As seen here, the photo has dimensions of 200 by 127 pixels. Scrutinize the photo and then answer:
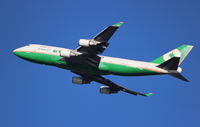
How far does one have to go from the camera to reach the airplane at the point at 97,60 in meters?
55.6

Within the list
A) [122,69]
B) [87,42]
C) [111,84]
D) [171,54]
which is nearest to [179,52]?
[171,54]

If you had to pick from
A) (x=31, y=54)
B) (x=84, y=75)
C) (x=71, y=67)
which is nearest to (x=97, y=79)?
(x=84, y=75)

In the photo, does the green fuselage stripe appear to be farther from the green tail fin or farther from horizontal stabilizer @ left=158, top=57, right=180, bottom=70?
the green tail fin

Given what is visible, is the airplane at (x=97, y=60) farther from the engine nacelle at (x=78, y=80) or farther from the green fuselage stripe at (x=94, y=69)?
the engine nacelle at (x=78, y=80)

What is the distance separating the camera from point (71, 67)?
60.5 m

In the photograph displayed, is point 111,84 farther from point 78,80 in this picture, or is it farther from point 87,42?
point 87,42

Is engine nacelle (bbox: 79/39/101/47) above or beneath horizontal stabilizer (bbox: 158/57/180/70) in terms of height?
above

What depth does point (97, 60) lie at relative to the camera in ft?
193

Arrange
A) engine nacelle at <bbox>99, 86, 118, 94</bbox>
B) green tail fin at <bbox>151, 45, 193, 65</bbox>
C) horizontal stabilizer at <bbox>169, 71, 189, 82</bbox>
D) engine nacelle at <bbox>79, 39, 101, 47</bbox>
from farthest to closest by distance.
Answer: engine nacelle at <bbox>99, 86, 118, 94</bbox>
green tail fin at <bbox>151, 45, 193, 65</bbox>
horizontal stabilizer at <bbox>169, 71, 189, 82</bbox>
engine nacelle at <bbox>79, 39, 101, 47</bbox>

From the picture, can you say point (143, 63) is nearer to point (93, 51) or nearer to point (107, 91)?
point (93, 51)

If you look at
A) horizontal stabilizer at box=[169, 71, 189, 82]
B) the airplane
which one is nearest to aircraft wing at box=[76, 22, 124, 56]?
the airplane

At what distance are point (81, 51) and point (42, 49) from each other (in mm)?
8162

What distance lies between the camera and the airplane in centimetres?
5556

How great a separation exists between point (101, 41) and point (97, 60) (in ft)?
19.0
